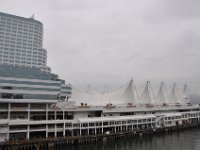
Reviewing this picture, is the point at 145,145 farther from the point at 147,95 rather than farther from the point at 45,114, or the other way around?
the point at 147,95

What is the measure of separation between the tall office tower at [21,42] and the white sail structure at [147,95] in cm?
4397

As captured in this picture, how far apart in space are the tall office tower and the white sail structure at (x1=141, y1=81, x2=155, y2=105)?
4397 cm

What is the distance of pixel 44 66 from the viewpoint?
114m

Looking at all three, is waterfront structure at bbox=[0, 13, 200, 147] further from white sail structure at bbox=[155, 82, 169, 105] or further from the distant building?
white sail structure at bbox=[155, 82, 169, 105]

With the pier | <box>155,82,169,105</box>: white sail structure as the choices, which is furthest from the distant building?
<box>155,82,169,105</box>: white sail structure

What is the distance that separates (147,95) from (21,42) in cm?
5928

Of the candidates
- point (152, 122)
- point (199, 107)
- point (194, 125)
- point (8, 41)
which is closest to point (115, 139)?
point (152, 122)

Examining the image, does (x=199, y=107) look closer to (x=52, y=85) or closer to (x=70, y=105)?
(x=70, y=105)

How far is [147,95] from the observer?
10181 cm

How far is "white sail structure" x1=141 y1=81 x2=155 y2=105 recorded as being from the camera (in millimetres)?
100938

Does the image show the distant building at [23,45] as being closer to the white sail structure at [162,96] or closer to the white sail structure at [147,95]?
the white sail structure at [147,95]

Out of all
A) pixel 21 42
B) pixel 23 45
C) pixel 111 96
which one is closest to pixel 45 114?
pixel 111 96

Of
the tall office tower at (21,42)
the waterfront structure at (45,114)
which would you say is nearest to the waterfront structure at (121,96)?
the waterfront structure at (45,114)

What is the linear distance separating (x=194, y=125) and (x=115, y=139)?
39.0 m
